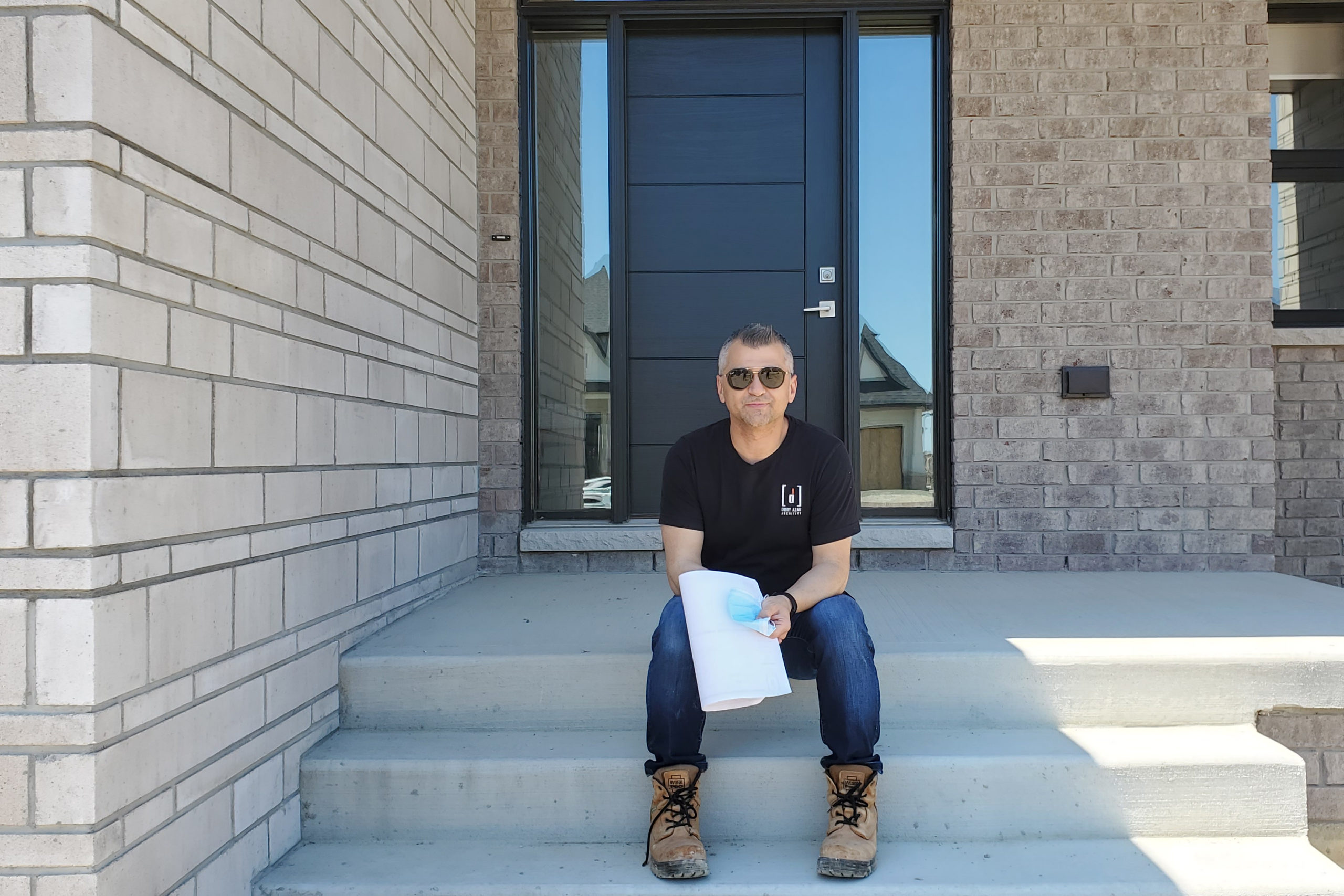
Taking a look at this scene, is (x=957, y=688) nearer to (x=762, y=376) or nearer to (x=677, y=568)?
(x=677, y=568)

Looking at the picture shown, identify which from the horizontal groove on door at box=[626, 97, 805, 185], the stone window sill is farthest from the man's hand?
the horizontal groove on door at box=[626, 97, 805, 185]

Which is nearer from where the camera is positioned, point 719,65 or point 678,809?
point 678,809

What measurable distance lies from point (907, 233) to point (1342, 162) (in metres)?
2.15

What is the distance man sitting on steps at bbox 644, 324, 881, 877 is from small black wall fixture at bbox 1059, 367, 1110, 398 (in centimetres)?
207

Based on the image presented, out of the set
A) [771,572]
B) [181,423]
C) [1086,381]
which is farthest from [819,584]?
[1086,381]

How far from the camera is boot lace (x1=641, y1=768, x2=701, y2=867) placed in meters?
2.02

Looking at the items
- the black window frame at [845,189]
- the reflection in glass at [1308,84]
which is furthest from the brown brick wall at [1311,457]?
the black window frame at [845,189]

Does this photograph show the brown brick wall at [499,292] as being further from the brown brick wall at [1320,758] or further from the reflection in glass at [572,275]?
the brown brick wall at [1320,758]

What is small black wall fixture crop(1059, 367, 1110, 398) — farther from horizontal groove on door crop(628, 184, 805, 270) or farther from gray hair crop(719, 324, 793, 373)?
gray hair crop(719, 324, 793, 373)

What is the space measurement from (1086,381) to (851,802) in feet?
8.82

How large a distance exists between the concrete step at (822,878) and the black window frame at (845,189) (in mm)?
2076

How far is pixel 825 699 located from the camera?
82.8 inches

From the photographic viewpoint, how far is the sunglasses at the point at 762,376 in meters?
2.23

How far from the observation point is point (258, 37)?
2.12 metres
